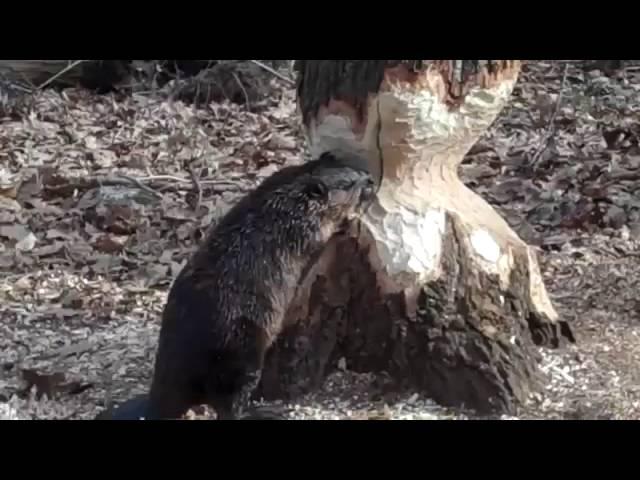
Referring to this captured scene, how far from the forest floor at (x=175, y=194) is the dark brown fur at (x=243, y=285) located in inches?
8.5

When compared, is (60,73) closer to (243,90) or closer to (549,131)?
(243,90)

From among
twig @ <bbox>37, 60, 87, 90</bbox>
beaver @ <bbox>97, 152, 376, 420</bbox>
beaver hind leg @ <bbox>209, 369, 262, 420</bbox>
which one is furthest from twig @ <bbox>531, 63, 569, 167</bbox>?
twig @ <bbox>37, 60, 87, 90</bbox>

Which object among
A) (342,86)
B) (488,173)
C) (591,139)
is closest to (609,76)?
(591,139)

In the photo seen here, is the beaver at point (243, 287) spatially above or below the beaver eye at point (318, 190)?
below

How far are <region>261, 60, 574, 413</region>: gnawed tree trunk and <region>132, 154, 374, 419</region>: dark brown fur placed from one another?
5 centimetres

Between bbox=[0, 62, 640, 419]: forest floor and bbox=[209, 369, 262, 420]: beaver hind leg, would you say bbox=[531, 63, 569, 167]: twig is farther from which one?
bbox=[209, 369, 262, 420]: beaver hind leg

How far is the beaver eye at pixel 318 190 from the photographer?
262 centimetres

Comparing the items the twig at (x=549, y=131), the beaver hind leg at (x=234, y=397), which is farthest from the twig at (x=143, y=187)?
the twig at (x=549, y=131)

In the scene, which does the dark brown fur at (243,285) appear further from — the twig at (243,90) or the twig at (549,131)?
the twig at (549,131)

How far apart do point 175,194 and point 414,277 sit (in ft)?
2.23

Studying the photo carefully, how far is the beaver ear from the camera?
2.62 meters

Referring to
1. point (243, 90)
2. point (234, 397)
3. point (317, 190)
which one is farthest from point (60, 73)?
point (234, 397)

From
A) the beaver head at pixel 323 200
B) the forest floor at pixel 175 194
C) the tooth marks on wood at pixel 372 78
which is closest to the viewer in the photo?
the tooth marks on wood at pixel 372 78

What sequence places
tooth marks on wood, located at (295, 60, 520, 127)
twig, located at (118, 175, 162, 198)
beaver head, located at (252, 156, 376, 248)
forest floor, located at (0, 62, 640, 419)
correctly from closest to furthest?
tooth marks on wood, located at (295, 60, 520, 127)
beaver head, located at (252, 156, 376, 248)
forest floor, located at (0, 62, 640, 419)
twig, located at (118, 175, 162, 198)
